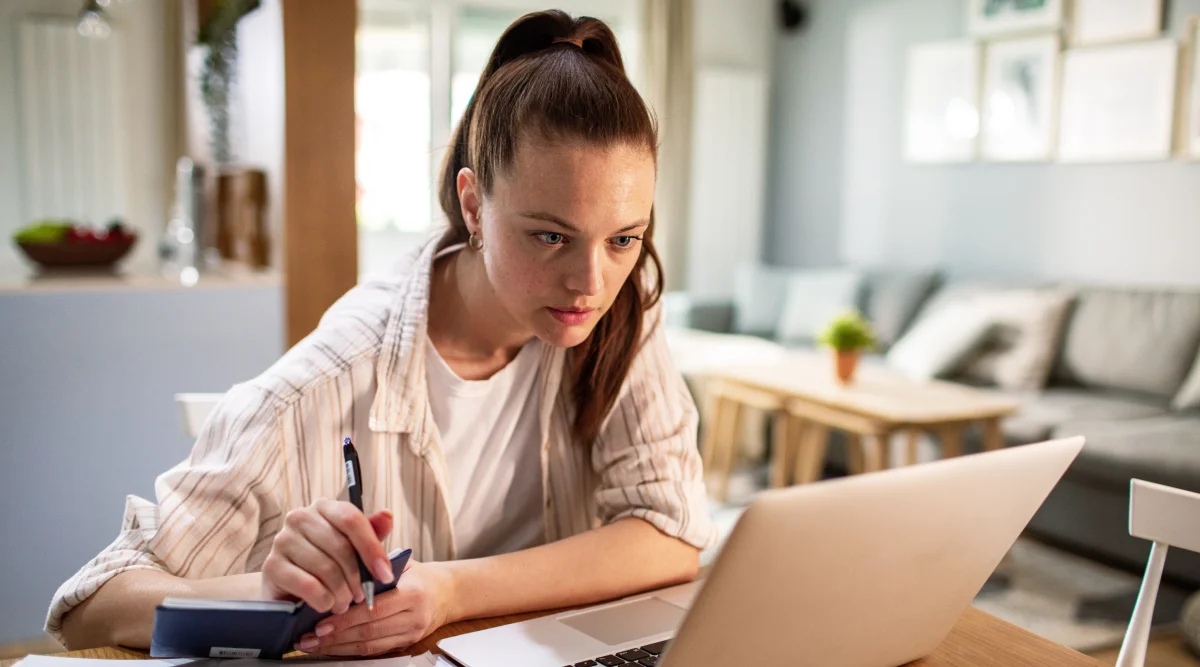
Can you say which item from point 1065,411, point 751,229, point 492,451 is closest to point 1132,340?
point 1065,411

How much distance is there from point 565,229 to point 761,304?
180 inches

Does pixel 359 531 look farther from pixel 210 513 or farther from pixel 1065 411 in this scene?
pixel 1065 411

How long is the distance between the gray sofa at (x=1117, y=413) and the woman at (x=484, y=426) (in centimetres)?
237

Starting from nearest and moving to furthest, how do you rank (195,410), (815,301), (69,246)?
(195,410), (69,246), (815,301)

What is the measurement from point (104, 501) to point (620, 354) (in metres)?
1.62

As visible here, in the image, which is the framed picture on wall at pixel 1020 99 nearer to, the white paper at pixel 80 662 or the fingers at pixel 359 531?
the fingers at pixel 359 531

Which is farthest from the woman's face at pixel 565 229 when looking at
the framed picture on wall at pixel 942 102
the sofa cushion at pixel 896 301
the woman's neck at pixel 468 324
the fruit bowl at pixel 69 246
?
the framed picture on wall at pixel 942 102

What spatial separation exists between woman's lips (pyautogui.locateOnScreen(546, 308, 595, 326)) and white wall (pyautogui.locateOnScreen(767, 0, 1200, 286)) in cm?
379

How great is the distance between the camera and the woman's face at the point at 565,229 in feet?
3.30

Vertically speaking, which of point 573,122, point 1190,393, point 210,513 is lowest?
point 1190,393

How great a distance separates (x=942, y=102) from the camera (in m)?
5.12

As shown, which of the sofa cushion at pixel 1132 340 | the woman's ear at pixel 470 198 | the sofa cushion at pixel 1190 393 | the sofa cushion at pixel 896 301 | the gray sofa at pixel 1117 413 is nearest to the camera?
the woman's ear at pixel 470 198

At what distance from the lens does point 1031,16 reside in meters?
4.59

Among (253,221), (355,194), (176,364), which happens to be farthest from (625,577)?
(253,221)
